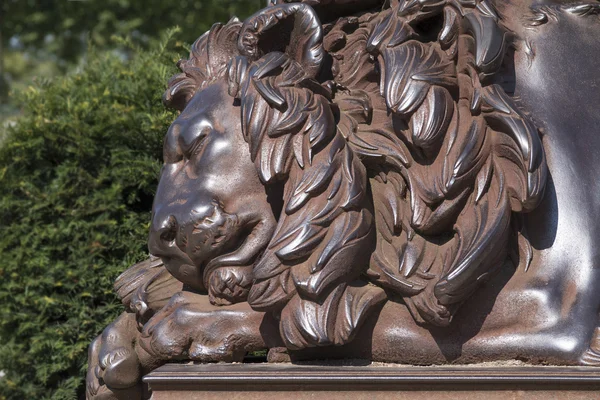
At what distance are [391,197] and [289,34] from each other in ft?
1.90

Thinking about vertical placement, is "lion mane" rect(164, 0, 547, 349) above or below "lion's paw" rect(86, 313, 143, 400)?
above

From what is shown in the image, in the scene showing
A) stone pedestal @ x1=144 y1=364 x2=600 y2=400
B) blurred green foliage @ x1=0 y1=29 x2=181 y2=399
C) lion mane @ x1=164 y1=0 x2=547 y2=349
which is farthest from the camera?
blurred green foliage @ x1=0 y1=29 x2=181 y2=399

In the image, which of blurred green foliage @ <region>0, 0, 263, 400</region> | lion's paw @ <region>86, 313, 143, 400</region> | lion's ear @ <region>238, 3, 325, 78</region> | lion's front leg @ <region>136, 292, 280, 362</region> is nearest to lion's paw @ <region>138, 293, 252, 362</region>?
lion's front leg @ <region>136, 292, 280, 362</region>

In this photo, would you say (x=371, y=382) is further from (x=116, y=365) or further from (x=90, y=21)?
(x=90, y=21)

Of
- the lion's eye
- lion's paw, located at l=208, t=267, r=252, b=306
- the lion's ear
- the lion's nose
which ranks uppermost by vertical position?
the lion's ear

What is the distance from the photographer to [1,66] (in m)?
14.8

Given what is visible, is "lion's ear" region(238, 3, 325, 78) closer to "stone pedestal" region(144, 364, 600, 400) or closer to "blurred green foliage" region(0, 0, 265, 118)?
"stone pedestal" region(144, 364, 600, 400)

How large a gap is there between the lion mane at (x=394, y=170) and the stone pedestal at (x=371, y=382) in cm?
10

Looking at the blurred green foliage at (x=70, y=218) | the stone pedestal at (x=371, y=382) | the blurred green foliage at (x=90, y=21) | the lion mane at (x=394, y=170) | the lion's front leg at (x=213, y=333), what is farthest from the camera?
the blurred green foliage at (x=90, y=21)

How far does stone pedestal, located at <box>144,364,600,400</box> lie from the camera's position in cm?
195

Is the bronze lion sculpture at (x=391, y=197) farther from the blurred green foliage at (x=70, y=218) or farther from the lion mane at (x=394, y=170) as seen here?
the blurred green foliage at (x=70, y=218)

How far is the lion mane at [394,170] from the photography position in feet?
6.73

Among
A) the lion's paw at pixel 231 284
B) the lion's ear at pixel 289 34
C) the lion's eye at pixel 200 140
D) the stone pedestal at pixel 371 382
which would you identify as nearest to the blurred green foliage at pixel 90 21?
the lion's ear at pixel 289 34

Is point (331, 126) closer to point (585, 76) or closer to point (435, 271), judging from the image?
point (435, 271)
